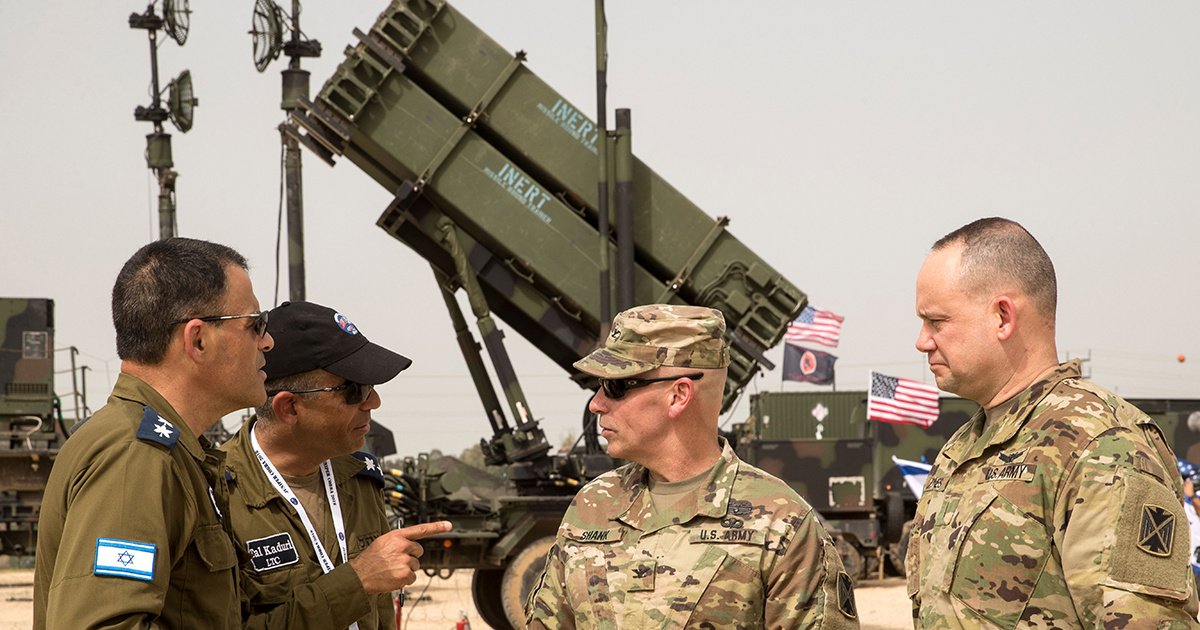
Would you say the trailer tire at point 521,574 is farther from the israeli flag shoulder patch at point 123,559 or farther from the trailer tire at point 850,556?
the israeli flag shoulder patch at point 123,559

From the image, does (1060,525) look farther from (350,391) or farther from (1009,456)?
(350,391)

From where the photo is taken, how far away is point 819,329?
24047 mm

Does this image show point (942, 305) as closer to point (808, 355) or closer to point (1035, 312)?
point (1035, 312)

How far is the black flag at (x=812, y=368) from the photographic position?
26953mm

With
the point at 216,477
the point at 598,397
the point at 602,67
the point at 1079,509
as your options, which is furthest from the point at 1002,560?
the point at 602,67

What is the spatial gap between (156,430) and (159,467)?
0.08 metres

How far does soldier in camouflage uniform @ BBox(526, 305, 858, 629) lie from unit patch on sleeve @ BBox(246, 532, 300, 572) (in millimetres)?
673

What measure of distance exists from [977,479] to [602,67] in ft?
26.5

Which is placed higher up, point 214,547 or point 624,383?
point 624,383

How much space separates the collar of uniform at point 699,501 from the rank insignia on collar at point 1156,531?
89cm

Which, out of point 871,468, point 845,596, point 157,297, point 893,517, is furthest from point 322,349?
point 871,468

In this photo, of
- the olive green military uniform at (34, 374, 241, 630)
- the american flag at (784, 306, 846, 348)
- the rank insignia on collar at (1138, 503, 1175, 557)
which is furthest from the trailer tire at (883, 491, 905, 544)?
the olive green military uniform at (34, 374, 241, 630)

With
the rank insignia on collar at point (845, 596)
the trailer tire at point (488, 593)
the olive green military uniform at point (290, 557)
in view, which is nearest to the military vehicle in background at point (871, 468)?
the trailer tire at point (488, 593)

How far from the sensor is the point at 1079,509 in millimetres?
2871
